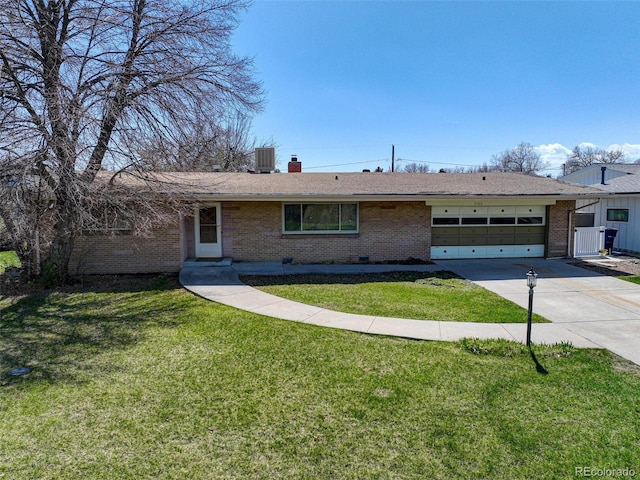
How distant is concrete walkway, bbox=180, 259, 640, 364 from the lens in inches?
248

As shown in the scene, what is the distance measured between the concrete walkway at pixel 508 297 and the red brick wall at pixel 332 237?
2.49 feet

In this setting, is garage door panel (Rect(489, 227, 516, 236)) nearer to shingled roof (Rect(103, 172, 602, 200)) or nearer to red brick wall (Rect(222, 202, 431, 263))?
shingled roof (Rect(103, 172, 602, 200))

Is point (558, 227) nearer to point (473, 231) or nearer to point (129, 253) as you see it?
point (473, 231)

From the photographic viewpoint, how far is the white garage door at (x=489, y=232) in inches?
547

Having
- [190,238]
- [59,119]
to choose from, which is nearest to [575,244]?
[190,238]

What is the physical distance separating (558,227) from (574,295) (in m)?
6.13

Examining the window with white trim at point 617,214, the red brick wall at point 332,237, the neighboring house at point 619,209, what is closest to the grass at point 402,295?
the red brick wall at point 332,237

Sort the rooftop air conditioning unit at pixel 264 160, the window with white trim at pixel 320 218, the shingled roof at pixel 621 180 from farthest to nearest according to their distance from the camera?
1. the rooftop air conditioning unit at pixel 264 160
2. the shingled roof at pixel 621 180
3. the window with white trim at pixel 320 218

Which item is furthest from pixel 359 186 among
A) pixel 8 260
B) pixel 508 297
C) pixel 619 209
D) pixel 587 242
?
pixel 8 260

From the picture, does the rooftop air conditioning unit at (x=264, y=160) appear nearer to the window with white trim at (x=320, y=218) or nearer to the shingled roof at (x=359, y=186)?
the shingled roof at (x=359, y=186)

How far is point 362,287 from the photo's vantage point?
983 cm

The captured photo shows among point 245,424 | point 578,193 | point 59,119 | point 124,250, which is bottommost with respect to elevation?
point 245,424

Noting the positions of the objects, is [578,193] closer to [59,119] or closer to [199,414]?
[199,414]

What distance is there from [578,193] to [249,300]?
1178cm
